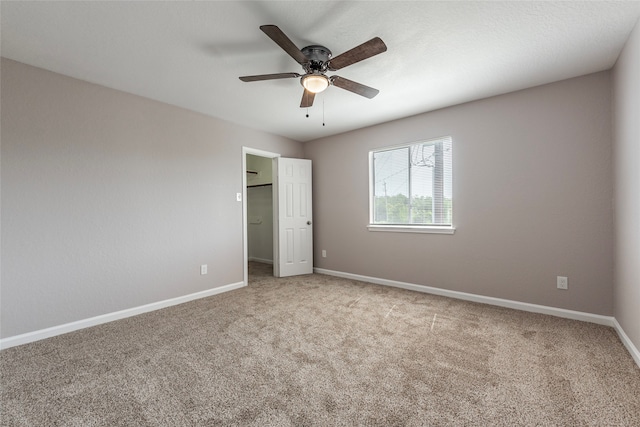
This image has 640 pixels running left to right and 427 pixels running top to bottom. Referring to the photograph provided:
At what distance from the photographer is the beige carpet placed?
1.51m

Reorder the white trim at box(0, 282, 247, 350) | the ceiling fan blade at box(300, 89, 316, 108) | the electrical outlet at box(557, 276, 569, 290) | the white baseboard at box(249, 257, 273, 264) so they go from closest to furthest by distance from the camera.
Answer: the white trim at box(0, 282, 247, 350)
the ceiling fan blade at box(300, 89, 316, 108)
the electrical outlet at box(557, 276, 569, 290)
the white baseboard at box(249, 257, 273, 264)

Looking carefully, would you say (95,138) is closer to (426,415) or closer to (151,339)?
(151,339)

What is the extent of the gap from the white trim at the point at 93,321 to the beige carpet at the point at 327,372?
11 cm

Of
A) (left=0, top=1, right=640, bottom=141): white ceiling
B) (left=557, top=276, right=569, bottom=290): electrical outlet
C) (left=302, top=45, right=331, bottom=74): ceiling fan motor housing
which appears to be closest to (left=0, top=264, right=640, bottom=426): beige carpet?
(left=557, top=276, right=569, bottom=290): electrical outlet

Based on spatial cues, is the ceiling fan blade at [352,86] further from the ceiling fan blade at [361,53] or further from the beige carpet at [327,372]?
the beige carpet at [327,372]

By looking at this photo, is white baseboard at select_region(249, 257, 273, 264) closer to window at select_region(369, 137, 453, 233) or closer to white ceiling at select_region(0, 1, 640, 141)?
window at select_region(369, 137, 453, 233)

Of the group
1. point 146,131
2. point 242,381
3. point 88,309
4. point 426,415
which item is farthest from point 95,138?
point 426,415

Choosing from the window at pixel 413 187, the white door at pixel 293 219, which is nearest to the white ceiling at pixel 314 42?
the window at pixel 413 187

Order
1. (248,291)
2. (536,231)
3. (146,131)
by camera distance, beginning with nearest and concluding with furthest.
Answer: (536,231), (146,131), (248,291)

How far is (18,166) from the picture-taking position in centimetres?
236

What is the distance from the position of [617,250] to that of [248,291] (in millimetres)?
4063

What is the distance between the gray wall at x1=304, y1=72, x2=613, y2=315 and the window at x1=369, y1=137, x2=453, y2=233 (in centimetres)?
14

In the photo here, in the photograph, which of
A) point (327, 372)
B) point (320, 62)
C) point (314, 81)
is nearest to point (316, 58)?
point (320, 62)

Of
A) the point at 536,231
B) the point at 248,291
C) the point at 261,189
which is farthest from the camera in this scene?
the point at 261,189
